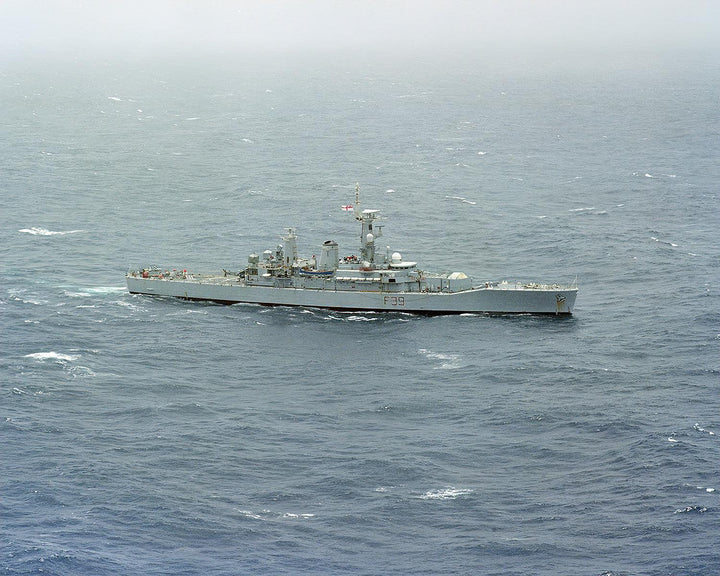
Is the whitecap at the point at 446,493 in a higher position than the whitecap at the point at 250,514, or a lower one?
higher

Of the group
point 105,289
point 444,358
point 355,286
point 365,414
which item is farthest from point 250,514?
point 105,289

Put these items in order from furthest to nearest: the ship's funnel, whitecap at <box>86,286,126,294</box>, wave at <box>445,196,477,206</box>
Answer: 1. wave at <box>445,196,477,206</box>
2. whitecap at <box>86,286,126,294</box>
3. the ship's funnel

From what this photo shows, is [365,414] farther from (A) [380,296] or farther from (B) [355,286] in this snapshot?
(B) [355,286]

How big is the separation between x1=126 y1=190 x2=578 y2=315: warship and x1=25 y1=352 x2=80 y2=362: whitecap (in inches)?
971

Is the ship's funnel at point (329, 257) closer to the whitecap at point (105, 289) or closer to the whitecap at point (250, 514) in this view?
the whitecap at point (105, 289)

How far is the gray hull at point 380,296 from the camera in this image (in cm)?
13450

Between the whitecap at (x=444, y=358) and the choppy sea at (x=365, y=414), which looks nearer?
the choppy sea at (x=365, y=414)

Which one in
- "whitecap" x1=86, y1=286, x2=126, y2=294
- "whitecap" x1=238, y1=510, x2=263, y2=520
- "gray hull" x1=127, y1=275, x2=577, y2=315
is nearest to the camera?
"whitecap" x1=238, y1=510, x2=263, y2=520

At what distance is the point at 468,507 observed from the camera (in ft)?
291

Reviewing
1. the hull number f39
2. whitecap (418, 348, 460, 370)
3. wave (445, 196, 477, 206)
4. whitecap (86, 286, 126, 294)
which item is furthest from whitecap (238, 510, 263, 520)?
wave (445, 196, 477, 206)

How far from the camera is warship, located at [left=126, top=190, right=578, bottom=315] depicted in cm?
13550

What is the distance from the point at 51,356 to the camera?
4690 inches

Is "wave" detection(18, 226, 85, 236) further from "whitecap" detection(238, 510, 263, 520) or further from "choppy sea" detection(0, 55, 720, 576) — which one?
"whitecap" detection(238, 510, 263, 520)

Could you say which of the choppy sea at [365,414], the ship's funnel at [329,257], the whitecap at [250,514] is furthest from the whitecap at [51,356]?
the whitecap at [250,514]
